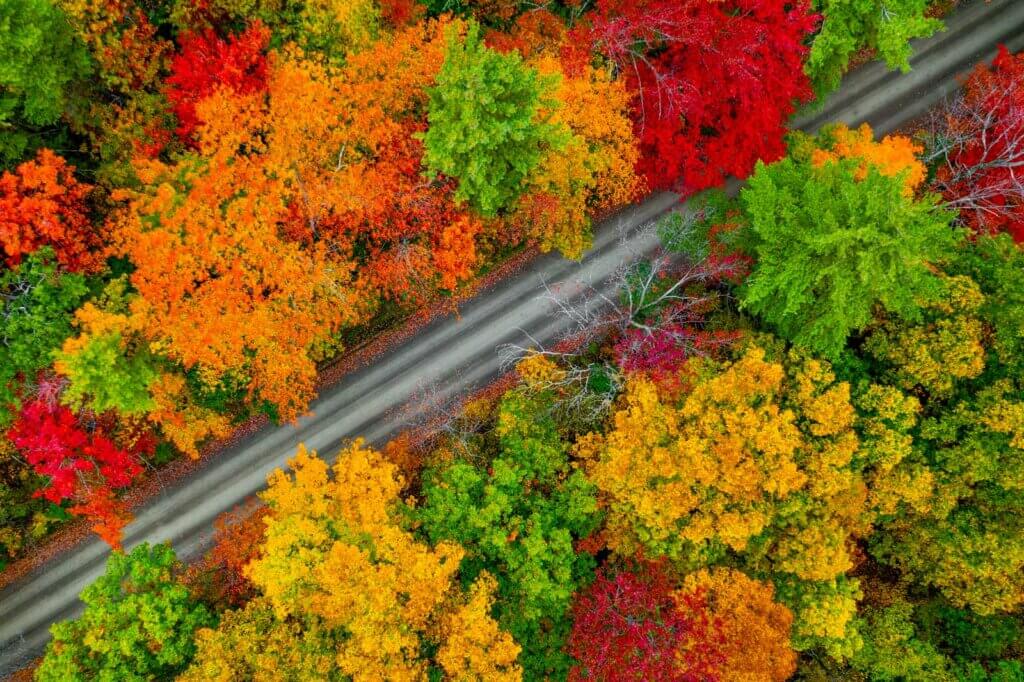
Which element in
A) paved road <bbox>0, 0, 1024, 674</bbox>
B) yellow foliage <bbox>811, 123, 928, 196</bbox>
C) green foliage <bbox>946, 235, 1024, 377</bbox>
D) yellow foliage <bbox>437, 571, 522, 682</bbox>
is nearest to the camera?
yellow foliage <bbox>437, 571, 522, 682</bbox>

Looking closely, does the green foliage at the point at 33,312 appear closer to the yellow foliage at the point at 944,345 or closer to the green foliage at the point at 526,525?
the green foliage at the point at 526,525

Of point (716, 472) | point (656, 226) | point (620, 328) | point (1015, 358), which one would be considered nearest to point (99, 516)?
point (620, 328)

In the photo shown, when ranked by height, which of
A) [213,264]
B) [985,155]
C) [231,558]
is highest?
[213,264]

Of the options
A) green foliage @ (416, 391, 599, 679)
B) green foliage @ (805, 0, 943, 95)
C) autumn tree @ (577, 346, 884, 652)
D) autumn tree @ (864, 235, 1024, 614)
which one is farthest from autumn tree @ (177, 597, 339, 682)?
green foliage @ (805, 0, 943, 95)

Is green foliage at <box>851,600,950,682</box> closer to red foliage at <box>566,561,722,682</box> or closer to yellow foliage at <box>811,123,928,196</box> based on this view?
red foliage at <box>566,561,722,682</box>

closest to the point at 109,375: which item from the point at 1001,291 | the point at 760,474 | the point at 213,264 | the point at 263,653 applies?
the point at 213,264

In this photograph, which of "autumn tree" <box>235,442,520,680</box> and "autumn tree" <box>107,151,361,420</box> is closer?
"autumn tree" <box>235,442,520,680</box>

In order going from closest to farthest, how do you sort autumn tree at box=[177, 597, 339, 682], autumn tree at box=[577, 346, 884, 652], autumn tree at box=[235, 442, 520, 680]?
1. autumn tree at box=[577, 346, 884, 652]
2. autumn tree at box=[235, 442, 520, 680]
3. autumn tree at box=[177, 597, 339, 682]

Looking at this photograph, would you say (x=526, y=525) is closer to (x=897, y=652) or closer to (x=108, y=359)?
(x=897, y=652)
